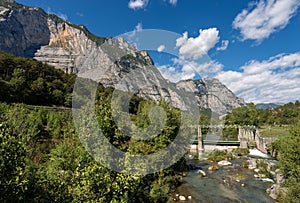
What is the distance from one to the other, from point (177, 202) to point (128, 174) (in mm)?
11088

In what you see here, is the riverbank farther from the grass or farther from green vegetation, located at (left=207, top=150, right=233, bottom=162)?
the grass

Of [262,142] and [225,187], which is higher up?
[262,142]

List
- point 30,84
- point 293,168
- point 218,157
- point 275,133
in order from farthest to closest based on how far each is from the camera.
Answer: point 30,84 < point 275,133 < point 218,157 < point 293,168

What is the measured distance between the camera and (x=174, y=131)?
22.2 meters

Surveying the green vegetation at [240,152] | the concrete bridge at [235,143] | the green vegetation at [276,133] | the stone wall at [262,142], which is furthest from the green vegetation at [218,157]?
the green vegetation at [276,133]

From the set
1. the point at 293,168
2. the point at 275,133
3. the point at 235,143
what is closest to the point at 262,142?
the point at 235,143

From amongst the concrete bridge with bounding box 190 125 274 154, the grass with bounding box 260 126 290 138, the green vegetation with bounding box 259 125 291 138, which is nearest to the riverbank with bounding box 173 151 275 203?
the concrete bridge with bounding box 190 125 274 154

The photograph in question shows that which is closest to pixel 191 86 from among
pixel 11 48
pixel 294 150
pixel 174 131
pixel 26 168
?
pixel 174 131

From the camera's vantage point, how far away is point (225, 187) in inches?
797

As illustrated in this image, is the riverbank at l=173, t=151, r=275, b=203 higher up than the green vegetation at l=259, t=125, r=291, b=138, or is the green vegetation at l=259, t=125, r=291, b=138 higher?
the green vegetation at l=259, t=125, r=291, b=138

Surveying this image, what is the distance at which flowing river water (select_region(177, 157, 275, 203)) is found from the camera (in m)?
17.3

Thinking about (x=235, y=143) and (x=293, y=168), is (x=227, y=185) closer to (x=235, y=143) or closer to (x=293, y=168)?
(x=293, y=168)

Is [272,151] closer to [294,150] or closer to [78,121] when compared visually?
[294,150]

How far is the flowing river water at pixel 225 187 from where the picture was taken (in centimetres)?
1733
